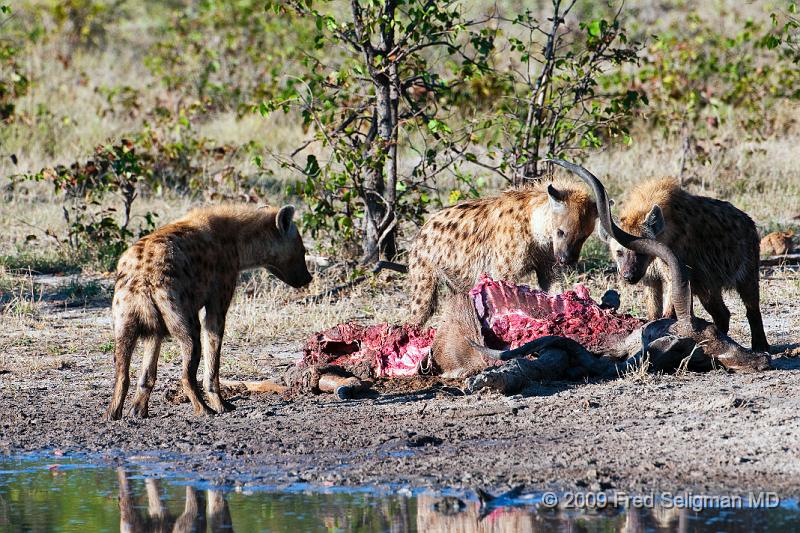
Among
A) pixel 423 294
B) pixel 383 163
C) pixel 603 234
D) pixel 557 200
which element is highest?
pixel 383 163

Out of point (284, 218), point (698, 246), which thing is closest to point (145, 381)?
point (284, 218)

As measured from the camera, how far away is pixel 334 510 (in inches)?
197

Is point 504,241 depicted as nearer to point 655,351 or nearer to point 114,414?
point 655,351

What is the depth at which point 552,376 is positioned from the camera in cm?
676

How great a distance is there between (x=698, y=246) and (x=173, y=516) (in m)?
3.60

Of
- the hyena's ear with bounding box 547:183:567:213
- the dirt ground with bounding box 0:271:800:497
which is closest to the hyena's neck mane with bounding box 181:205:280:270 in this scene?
the dirt ground with bounding box 0:271:800:497

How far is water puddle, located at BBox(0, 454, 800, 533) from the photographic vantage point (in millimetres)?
4742

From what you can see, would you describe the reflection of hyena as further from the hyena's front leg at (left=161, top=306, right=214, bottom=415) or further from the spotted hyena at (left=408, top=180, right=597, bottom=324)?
the spotted hyena at (left=408, top=180, right=597, bottom=324)

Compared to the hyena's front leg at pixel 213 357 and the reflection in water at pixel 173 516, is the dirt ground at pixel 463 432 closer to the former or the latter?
the hyena's front leg at pixel 213 357

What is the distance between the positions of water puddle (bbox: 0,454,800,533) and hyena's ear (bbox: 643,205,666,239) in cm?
246

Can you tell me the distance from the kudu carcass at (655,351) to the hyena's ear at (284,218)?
1393mm

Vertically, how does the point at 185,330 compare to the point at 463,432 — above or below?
above

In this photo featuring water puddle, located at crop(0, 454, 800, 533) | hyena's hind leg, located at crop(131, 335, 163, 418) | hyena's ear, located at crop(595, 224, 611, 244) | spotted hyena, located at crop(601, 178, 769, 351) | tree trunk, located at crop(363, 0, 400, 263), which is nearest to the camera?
water puddle, located at crop(0, 454, 800, 533)

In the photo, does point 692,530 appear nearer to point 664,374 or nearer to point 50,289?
point 664,374
